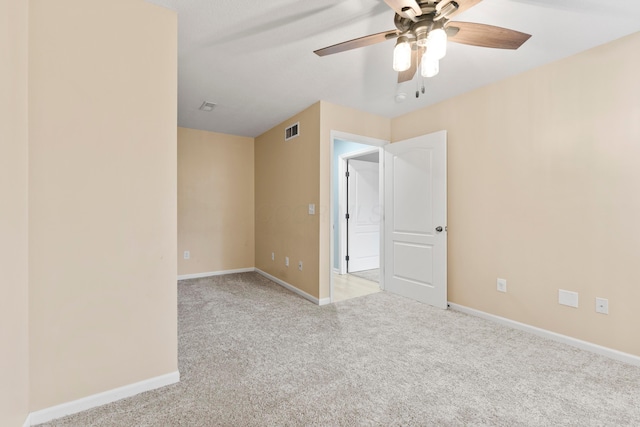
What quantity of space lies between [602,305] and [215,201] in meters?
4.85

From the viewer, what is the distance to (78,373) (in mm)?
1570

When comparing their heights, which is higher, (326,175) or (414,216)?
(326,175)

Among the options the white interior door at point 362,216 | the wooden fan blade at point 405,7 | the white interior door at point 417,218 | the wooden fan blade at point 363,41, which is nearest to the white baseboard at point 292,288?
the white interior door at point 417,218

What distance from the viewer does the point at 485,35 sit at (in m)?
1.54

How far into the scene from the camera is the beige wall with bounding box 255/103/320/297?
349 centimetres

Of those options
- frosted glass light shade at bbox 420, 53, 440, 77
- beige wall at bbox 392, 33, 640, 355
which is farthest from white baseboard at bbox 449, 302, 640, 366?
frosted glass light shade at bbox 420, 53, 440, 77

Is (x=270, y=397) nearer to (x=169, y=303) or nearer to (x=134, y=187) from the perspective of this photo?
(x=169, y=303)

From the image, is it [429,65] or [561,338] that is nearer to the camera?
[429,65]

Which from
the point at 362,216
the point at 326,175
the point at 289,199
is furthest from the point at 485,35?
the point at 362,216

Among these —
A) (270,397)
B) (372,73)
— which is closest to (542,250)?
(372,73)

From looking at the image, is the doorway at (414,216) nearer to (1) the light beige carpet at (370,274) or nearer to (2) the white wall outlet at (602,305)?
(1) the light beige carpet at (370,274)

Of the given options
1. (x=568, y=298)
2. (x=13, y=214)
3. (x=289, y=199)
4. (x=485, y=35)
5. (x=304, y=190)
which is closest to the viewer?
(x=13, y=214)

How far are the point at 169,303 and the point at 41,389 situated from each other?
0.69m

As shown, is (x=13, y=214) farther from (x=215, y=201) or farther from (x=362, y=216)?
(x=362, y=216)
